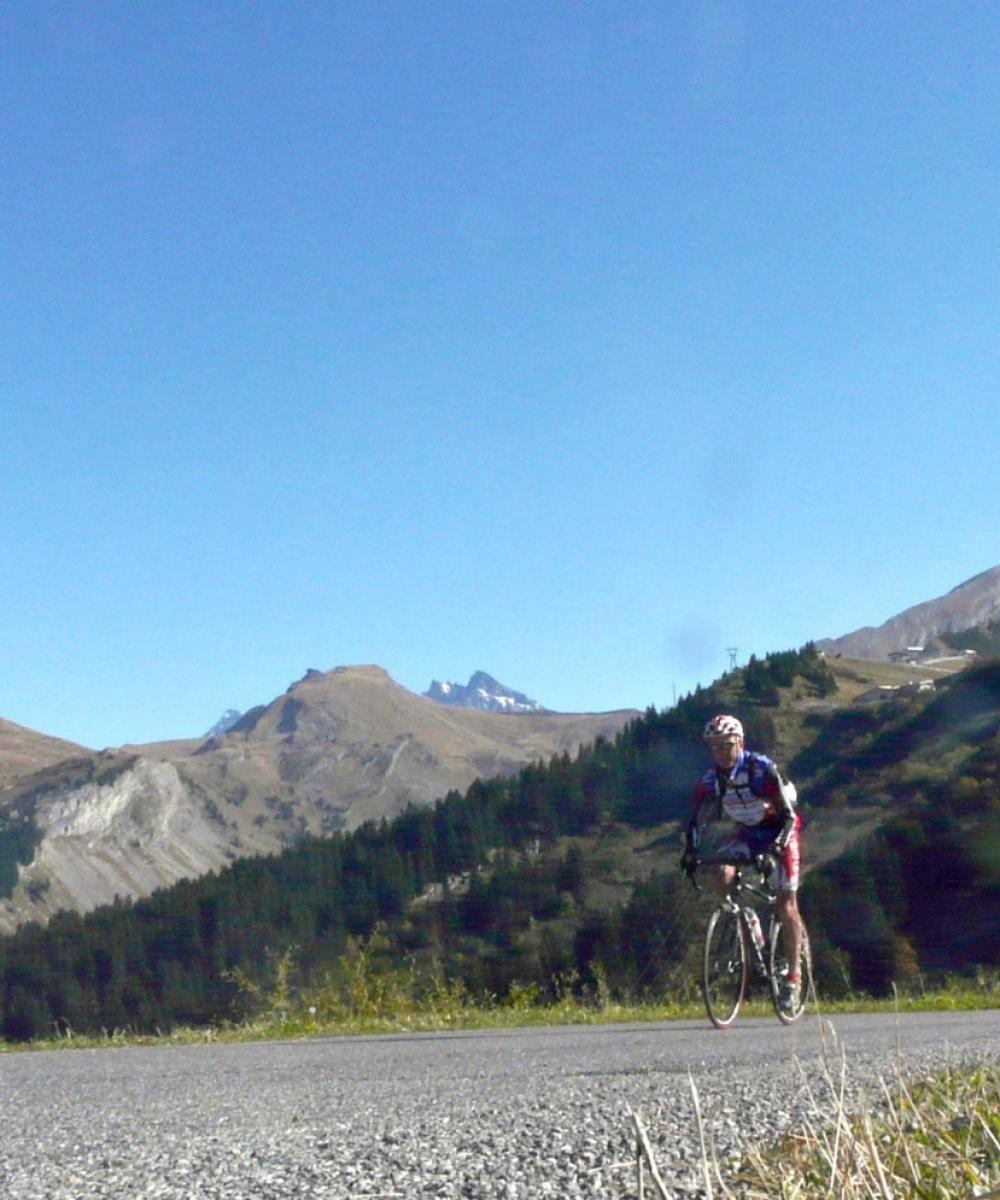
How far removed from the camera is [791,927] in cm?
910

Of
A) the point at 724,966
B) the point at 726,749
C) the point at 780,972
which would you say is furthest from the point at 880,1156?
the point at 780,972

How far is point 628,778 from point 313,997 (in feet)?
297

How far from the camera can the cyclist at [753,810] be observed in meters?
8.88

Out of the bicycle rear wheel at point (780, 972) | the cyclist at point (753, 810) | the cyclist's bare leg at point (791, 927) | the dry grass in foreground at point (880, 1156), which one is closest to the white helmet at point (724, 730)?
the cyclist at point (753, 810)

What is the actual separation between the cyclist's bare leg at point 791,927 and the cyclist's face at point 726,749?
2.92 ft

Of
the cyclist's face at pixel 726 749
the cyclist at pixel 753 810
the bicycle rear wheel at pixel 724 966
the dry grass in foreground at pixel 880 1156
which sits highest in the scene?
the cyclist's face at pixel 726 749

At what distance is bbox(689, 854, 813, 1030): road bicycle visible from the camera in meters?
8.93

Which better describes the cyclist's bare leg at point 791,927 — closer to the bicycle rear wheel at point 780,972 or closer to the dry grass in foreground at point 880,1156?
the bicycle rear wheel at point 780,972

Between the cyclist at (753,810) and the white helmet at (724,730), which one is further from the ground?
the white helmet at (724,730)

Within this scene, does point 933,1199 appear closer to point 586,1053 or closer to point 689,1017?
point 586,1053

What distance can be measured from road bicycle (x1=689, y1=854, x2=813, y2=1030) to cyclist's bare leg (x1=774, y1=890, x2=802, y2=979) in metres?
0.05

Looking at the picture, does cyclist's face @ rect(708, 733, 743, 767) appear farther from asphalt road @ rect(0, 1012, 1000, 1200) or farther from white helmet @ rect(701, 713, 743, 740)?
asphalt road @ rect(0, 1012, 1000, 1200)

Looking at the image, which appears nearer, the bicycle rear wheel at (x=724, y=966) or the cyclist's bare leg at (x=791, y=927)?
the bicycle rear wheel at (x=724, y=966)

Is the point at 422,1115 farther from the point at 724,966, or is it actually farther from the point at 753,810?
the point at 724,966
